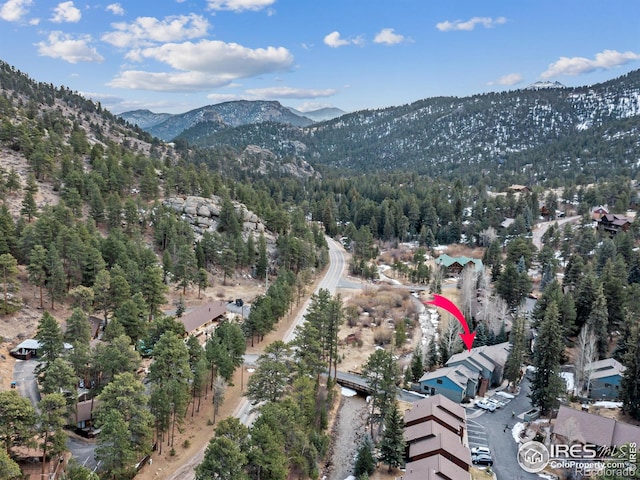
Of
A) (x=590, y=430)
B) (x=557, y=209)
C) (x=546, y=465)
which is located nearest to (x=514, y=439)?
(x=546, y=465)

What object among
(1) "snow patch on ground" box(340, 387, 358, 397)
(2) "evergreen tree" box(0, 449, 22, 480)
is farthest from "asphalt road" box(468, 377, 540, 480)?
(2) "evergreen tree" box(0, 449, 22, 480)

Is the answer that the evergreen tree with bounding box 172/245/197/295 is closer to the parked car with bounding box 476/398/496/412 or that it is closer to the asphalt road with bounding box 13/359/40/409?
the asphalt road with bounding box 13/359/40/409

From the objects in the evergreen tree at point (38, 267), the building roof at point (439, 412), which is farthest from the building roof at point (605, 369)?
the evergreen tree at point (38, 267)

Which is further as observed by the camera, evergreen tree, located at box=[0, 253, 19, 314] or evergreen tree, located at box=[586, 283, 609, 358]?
evergreen tree, located at box=[586, 283, 609, 358]

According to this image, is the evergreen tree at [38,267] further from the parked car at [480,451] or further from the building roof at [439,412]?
the parked car at [480,451]

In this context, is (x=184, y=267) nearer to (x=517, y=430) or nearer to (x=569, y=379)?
(x=517, y=430)

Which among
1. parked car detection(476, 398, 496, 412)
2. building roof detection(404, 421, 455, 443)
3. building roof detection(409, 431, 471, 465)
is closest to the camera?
building roof detection(409, 431, 471, 465)
